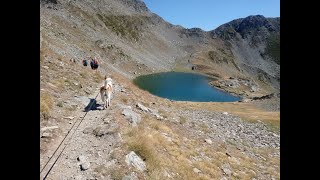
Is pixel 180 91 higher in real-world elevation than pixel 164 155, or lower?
lower

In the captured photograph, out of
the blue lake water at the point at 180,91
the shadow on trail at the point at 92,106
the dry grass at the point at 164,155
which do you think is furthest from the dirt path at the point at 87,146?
the blue lake water at the point at 180,91

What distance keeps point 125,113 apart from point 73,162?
24.3 ft

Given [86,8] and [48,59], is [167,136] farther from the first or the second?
[86,8]

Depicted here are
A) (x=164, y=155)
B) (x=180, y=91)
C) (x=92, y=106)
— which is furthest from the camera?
(x=180, y=91)

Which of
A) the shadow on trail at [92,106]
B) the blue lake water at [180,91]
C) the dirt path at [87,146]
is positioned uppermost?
the shadow on trail at [92,106]

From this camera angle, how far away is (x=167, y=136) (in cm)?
2155

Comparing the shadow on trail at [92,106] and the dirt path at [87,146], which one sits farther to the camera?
the shadow on trail at [92,106]

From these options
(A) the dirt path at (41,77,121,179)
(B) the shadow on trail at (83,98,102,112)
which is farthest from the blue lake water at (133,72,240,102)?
(A) the dirt path at (41,77,121,179)

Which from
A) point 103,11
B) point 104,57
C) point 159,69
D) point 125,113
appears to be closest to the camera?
point 125,113

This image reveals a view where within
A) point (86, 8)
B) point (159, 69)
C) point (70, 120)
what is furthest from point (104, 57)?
point (70, 120)

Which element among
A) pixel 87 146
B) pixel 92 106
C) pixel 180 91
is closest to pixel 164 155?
pixel 87 146

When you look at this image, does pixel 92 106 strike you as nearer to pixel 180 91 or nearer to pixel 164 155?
pixel 164 155

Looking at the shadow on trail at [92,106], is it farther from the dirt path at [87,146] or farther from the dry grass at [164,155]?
the dry grass at [164,155]

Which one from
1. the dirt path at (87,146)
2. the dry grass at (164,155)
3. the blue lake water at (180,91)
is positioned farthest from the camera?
the blue lake water at (180,91)
